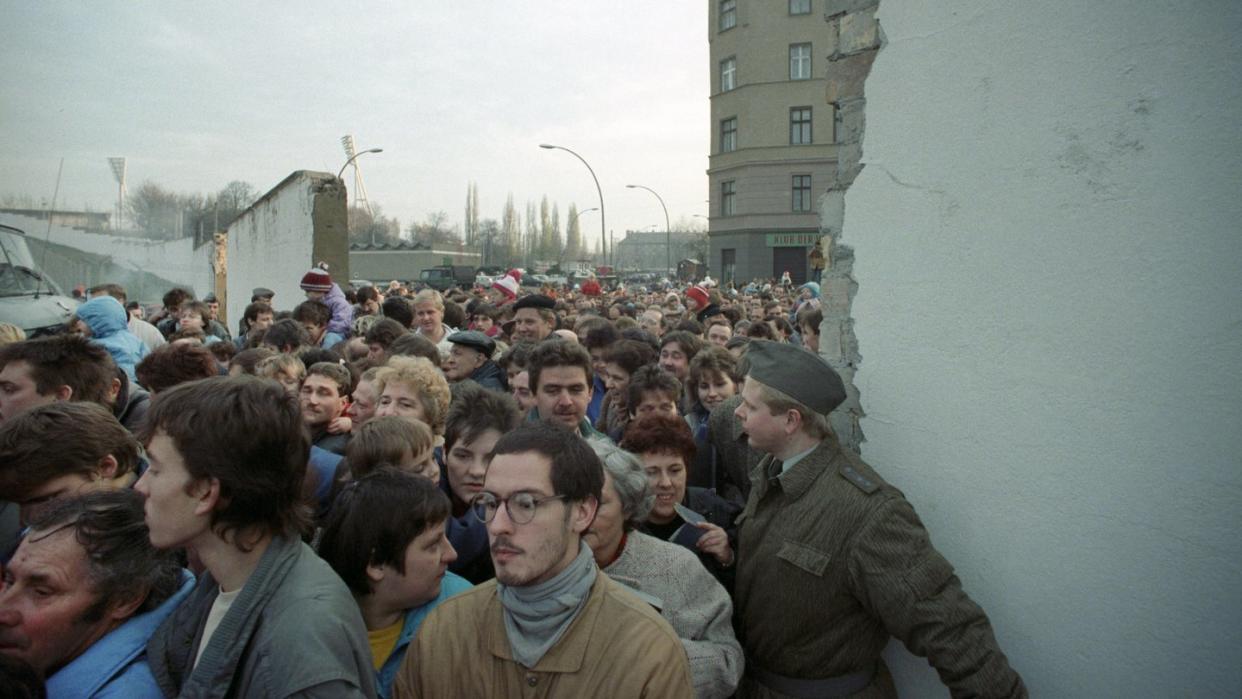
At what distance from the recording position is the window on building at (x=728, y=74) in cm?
3809

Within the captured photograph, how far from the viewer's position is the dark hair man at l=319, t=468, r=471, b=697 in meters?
2.20

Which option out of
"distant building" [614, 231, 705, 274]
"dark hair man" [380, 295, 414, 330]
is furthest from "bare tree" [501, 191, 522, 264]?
"dark hair man" [380, 295, 414, 330]

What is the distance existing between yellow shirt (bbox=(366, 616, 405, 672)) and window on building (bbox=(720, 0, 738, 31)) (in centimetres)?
4043

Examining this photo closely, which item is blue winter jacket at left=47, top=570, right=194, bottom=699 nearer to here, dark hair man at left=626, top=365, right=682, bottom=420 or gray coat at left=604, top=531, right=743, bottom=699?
gray coat at left=604, top=531, right=743, bottom=699

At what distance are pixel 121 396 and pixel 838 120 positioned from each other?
4098mm

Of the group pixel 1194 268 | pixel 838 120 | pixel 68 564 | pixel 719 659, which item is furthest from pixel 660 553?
pixel 838 120

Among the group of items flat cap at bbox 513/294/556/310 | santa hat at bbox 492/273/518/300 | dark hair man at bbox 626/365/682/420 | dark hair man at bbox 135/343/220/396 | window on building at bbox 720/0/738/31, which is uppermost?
window on building at bbox 720/0/738/31

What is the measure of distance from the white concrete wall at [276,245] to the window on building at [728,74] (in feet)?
95.4

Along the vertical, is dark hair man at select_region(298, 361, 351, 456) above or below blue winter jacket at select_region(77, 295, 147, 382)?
below

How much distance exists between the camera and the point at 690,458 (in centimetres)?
323

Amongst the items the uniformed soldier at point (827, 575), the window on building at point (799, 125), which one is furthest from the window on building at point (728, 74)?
the uniformed soldier at point (827, 575)

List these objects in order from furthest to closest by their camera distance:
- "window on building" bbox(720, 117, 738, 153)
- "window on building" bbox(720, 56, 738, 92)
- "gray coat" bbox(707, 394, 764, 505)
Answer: "window on building" bbox(720, 117, 738, 153), "window on building" bbox(720, 56, 738, 92), "gray coat" bbox(707, 394, 764, 505)

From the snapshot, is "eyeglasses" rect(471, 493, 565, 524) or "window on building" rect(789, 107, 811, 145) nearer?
"eyeglasses" rect(471, 493, 565, 524)

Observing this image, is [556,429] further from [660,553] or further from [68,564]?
[68,564]
